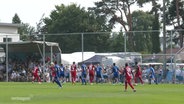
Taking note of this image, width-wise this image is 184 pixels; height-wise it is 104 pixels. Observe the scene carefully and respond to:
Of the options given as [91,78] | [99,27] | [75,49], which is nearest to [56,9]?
[99,27]

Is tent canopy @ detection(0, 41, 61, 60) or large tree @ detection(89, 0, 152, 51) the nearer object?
tent canopy @ detection(0, 41, 61, 60)

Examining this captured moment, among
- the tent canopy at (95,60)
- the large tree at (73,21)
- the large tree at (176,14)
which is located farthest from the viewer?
the large tree at (73,21)

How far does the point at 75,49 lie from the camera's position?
273ft

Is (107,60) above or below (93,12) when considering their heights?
below

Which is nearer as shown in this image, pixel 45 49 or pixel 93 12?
pixel 45 49

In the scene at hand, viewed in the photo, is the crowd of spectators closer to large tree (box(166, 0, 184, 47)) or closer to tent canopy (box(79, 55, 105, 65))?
tent canopy (box(79, 55, 105, 65))

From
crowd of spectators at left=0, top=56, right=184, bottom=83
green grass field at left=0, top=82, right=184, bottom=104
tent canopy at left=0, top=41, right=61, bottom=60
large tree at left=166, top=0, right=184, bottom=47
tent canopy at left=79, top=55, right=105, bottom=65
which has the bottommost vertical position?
green grass field at left=0, top=82, right=184, bottom=104

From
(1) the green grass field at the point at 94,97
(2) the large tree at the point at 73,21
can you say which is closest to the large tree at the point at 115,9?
(2) the large tree at the point at 73,21

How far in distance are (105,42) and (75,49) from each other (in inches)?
243

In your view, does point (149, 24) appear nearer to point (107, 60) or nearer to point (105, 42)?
point (105, 42)

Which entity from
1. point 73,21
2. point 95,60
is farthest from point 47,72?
point 73,21

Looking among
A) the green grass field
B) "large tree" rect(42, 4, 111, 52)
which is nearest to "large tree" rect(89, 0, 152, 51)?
"large tree" rect(42, 4, 111, 52)

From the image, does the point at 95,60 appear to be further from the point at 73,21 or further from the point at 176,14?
the point at 73,21

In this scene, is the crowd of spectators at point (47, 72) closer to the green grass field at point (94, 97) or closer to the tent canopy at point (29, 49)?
the tent canopy at point (29, 49)
